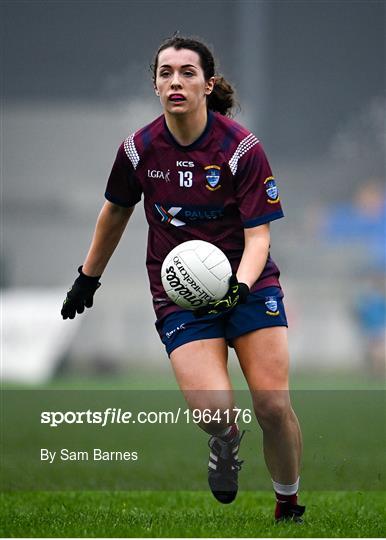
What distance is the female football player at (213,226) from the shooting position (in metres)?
4.77

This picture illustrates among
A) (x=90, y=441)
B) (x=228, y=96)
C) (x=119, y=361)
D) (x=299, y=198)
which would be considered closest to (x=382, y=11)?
(x=299, y=198)

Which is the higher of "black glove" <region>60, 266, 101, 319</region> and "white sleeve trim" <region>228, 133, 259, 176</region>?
"white sleeve trim" <region>228, 133, 259, 176</region>

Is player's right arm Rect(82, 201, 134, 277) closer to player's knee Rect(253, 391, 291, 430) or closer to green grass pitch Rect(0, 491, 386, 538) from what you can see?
player's knee Rect(253, 391, 291, 430)

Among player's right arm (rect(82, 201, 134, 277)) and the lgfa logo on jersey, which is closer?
the lgfa logo on jersey

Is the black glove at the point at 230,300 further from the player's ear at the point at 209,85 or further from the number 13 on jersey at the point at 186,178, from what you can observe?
the player's ear at the point at 209,85

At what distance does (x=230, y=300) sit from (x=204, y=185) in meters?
0.55

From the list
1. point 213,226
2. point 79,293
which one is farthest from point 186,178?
point 79,293

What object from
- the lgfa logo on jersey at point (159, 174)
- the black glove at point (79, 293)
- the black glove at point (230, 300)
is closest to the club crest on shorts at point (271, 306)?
the black glove at point (230, 300)

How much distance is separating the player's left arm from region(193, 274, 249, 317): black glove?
0.06 m

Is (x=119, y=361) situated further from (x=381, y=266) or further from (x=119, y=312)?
(x=381, y=266)

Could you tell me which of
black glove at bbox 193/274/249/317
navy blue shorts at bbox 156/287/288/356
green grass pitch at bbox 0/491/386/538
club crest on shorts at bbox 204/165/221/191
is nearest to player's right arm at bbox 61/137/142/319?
club crest on shorts at bbox 204/165/221/191

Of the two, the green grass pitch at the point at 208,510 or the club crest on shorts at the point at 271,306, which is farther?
the club crest on shorts at the point at 271,306

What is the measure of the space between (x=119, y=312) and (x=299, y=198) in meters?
3.93

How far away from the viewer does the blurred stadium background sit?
17781mm
